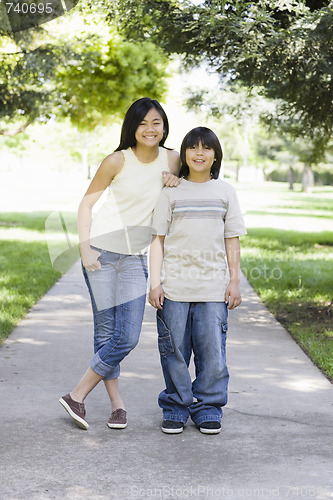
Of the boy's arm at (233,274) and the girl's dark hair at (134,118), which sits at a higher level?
the girl's dark hair at (134,118)

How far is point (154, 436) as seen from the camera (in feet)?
13.3

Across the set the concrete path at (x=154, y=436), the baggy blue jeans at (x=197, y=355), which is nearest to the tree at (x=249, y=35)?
the concrete path at (x=154, y=436)

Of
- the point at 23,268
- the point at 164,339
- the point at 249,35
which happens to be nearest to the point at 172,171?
the point at 164,339

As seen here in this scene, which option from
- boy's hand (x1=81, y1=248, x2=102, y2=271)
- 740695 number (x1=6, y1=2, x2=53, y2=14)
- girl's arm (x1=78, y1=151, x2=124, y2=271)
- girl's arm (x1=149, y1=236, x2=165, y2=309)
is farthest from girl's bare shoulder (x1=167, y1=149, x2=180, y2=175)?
740695 number (x1=6, y1=2, x2=53, y2=14)

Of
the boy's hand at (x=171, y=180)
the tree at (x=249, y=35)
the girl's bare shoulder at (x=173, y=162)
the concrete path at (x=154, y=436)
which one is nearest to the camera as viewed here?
the concrete path at (x=154, y=436)

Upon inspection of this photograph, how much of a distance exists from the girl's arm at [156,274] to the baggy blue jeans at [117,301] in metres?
0.08

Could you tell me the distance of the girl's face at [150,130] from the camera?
4.11m

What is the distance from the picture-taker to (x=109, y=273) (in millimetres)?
4145

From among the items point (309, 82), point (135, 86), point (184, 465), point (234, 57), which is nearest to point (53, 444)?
point (184, 465)

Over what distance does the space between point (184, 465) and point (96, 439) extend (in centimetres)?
60

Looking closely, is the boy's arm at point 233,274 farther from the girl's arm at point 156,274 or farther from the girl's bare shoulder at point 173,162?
the girl's bare shoulder at point 173,162

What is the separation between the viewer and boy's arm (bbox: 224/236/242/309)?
4160mm

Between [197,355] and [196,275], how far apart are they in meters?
0.48

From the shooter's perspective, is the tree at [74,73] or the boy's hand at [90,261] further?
the tree at [74,73]
